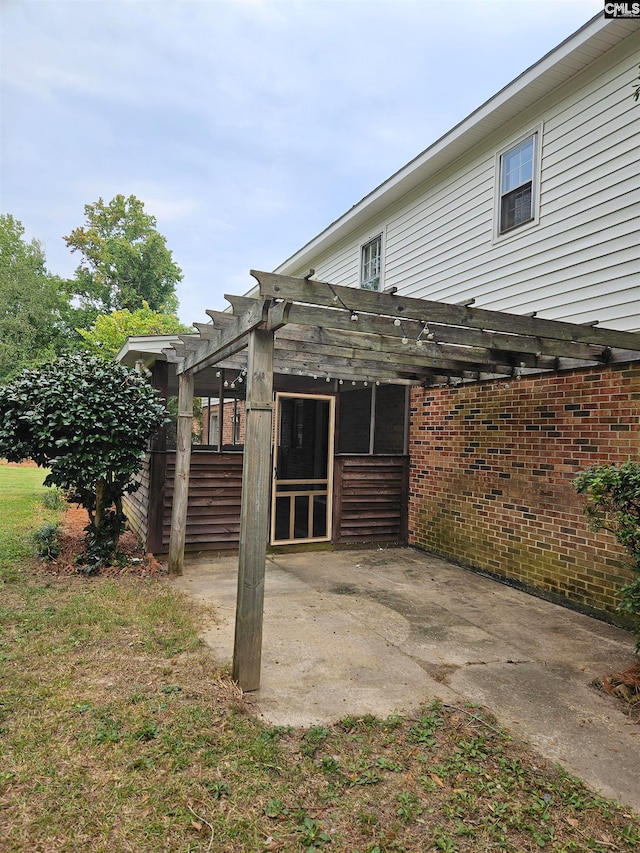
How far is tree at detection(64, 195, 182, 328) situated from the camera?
93.6 feet

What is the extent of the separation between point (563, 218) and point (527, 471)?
260 centimetres

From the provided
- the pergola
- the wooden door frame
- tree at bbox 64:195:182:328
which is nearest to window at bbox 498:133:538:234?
the pergola

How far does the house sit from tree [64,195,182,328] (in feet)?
77.5

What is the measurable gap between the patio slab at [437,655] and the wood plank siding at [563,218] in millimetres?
2770

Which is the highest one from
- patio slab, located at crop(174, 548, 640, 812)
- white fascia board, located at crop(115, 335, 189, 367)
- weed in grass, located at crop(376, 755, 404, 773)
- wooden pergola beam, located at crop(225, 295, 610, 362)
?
white fascia board, located at crop(115, 335, 189, 367)

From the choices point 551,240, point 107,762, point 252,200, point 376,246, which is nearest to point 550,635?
point 107,762

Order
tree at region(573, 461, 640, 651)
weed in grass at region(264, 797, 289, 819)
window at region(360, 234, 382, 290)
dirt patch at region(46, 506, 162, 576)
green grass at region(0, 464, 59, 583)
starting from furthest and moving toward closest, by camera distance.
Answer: window at region(360, 234, 382, 290) < green grass at region(0, 464, 59, 583) < dirt patch at region(46, 506, 162, 576) < tree at region(573, 461, 640, 651) < weed in grass at region(264, 797, 289, 819)

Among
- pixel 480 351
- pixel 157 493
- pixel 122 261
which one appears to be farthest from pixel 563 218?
pixel 122 261

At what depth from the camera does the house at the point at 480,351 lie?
404cm

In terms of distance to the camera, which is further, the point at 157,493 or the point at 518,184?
the point at 157,493

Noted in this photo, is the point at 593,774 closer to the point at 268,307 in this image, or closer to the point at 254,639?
the point at 254,639

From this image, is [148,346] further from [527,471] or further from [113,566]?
[527,471]

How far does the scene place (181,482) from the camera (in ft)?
18.6

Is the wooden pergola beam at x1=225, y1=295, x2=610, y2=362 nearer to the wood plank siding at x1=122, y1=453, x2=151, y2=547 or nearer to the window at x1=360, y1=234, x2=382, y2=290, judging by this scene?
the wood plank siding at x1=122, y1=453, x2=151, y2=547
